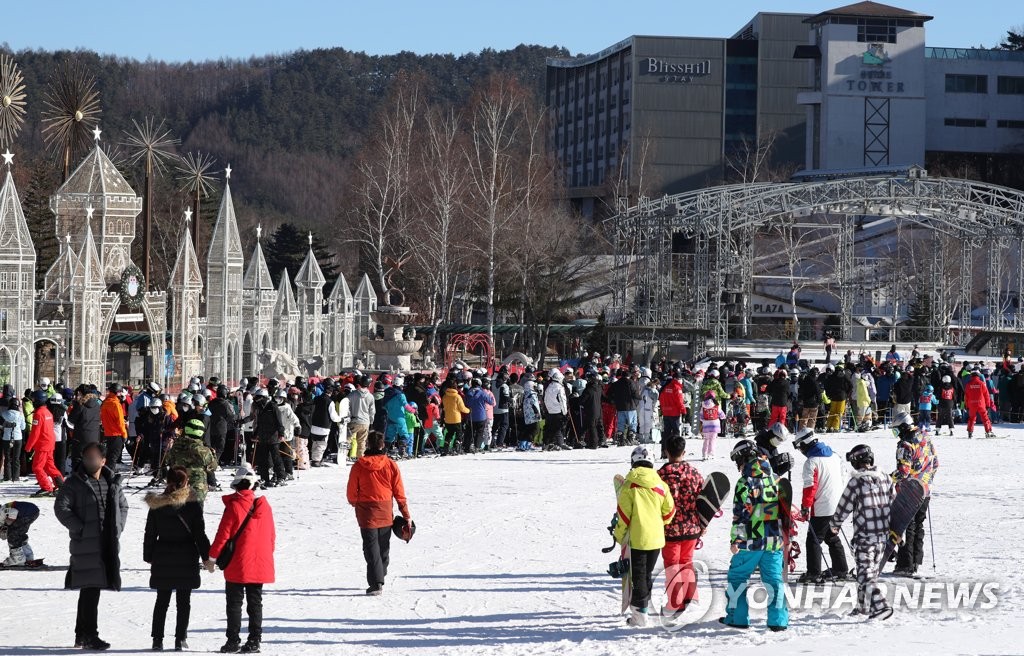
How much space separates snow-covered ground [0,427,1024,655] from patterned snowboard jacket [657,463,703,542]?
2.20ft

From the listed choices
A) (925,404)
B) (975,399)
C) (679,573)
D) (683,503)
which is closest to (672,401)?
(925,404)

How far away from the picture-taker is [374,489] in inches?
411

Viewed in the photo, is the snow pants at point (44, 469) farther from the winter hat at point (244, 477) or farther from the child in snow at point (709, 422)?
the child in snow at point (709, 422)

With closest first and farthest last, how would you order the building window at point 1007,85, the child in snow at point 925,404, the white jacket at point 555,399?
1. the white jacket at point 555,399
2. the child in snow at point 925,404
3. the building window at point 1007,85

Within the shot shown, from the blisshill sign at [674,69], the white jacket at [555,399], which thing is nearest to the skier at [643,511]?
the white jacket at [555,399]

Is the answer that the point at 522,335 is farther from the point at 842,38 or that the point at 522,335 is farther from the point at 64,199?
the point at 842,38

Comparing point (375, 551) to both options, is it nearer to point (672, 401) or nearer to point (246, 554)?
point (246, 554)

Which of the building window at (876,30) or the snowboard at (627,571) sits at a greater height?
the building window at (876,30)

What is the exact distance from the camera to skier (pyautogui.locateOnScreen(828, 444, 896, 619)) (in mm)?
9430

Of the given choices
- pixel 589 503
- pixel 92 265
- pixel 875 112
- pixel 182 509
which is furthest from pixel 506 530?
pixel 875 112

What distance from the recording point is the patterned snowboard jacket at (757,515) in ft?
29.2

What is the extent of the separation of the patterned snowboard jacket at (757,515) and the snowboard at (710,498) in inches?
8.3

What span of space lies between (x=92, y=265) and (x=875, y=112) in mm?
56370

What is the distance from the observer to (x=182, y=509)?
8.48m
